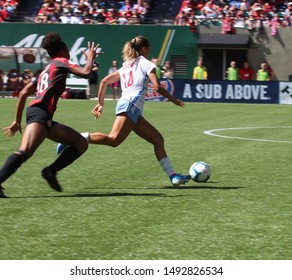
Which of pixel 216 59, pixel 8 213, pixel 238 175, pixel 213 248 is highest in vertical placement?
pixel 213 248

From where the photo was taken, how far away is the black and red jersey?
959 centimetres

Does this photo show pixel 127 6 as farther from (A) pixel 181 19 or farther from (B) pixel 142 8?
(A) pixel 181 19

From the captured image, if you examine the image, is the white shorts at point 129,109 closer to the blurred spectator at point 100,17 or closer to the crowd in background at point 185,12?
the crowd in background at point 185,12

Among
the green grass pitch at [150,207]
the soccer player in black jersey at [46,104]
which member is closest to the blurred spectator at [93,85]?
the green grass pitch at [150,207]

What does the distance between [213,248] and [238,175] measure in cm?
522

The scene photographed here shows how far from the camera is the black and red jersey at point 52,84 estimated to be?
9.59 m

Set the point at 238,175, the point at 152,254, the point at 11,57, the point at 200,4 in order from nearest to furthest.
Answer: the point at 152,254 → the point at 238,175 → the point at 11,57 → the point at 200,4

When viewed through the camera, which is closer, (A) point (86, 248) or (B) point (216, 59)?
(A) point (86, 248)

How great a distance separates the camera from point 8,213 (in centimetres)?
849

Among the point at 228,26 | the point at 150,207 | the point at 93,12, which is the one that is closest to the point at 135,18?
the point at 93,12

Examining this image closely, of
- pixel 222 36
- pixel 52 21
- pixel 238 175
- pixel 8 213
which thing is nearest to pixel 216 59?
pixel 222 36

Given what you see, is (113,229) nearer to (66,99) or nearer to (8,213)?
(8,213)

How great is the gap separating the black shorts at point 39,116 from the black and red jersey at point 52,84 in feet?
0.16

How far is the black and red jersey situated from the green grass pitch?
1.06 meters
